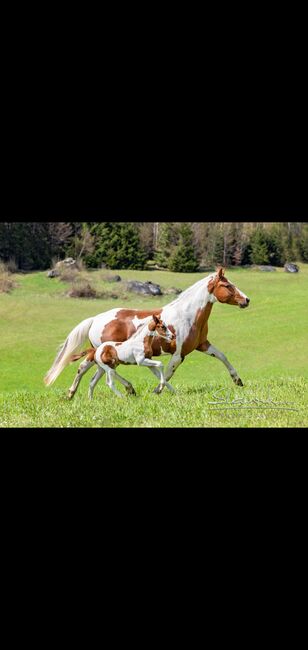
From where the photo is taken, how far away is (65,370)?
34.8 ft

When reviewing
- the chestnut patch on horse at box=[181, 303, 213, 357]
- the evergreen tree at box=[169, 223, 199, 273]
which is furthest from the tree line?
the chestnut patch on horse at box=[181, 303, 213, 357]

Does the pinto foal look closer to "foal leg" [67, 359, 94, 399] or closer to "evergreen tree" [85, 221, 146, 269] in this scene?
"foal leg" [67, 359, 94, 399]

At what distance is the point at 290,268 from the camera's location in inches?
426

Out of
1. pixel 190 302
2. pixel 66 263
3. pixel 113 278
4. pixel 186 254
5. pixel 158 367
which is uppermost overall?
pixel 186 254

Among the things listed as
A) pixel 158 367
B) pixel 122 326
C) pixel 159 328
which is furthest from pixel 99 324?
pixel 158 367

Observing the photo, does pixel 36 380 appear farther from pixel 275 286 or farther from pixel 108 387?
pixel 275 286

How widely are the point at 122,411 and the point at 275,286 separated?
227 centimetres

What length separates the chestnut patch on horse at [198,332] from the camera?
10.4 metres

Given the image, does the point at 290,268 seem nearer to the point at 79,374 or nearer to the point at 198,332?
the point at 198,332

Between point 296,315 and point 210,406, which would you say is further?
point 296,315

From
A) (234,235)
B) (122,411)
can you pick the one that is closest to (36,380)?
(122,411)

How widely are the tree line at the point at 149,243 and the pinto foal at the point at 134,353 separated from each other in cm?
80

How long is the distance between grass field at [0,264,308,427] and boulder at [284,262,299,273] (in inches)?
2.1

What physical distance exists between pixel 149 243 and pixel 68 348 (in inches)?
58.3
